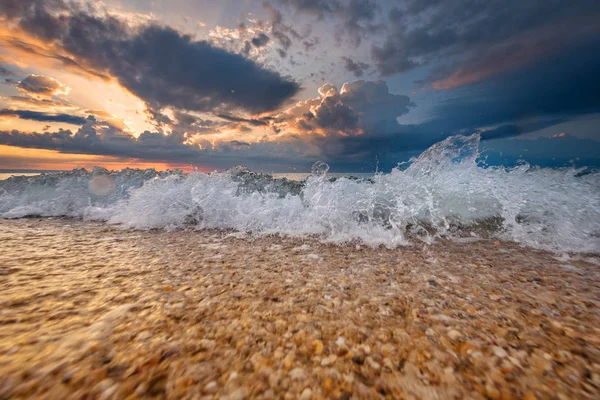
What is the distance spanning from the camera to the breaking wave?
4.91 meters

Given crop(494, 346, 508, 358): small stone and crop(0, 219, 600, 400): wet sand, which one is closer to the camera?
crop(0, 219, 600, 400): wet sand

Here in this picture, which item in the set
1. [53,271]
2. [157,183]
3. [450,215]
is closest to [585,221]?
[450,215]

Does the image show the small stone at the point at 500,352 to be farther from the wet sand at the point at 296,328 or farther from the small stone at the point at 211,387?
the small stone at the point at 211,387

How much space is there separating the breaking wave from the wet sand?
1.53 m

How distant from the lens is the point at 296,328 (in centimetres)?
189

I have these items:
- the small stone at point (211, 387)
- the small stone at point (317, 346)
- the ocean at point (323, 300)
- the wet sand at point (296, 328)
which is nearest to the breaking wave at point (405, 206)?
the ocean at point (323, 300)

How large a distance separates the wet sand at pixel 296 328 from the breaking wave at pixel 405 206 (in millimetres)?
1533

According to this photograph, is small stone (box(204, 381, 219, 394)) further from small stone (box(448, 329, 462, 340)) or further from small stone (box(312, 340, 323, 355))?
small stone (box(448, 329, 462, 340))

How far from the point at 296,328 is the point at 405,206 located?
4.60m

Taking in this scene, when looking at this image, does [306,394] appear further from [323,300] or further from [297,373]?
[323,300]

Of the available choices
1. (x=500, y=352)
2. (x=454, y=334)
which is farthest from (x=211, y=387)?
(x=500, y=352)

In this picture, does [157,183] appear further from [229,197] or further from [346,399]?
[346,399]

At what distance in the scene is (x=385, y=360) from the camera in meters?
1.57

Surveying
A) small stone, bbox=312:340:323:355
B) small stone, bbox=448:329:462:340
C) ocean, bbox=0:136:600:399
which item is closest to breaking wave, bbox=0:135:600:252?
ocean, bbox=0:136:600:399
